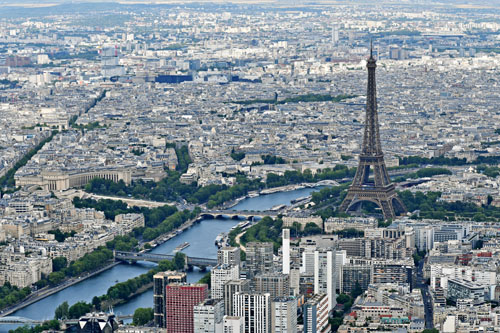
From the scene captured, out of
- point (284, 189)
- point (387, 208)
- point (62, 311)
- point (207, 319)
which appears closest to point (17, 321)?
point (62, 311)

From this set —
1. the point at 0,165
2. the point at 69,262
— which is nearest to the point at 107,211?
the point at 69,262

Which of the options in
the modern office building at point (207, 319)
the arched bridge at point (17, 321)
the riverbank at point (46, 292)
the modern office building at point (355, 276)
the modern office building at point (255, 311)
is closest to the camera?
the modern office building at point (207, 319)

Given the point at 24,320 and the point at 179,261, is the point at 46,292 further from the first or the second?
the point at 179,261

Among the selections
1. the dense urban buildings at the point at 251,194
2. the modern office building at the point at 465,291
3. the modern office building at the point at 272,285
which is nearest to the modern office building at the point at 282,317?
the dense urban buildings at the point at 251,194

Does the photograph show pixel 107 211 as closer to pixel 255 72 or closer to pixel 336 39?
pixel 255 72

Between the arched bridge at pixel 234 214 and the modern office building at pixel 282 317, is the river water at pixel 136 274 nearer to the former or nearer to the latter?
the arched bridge at pixel 234 214
